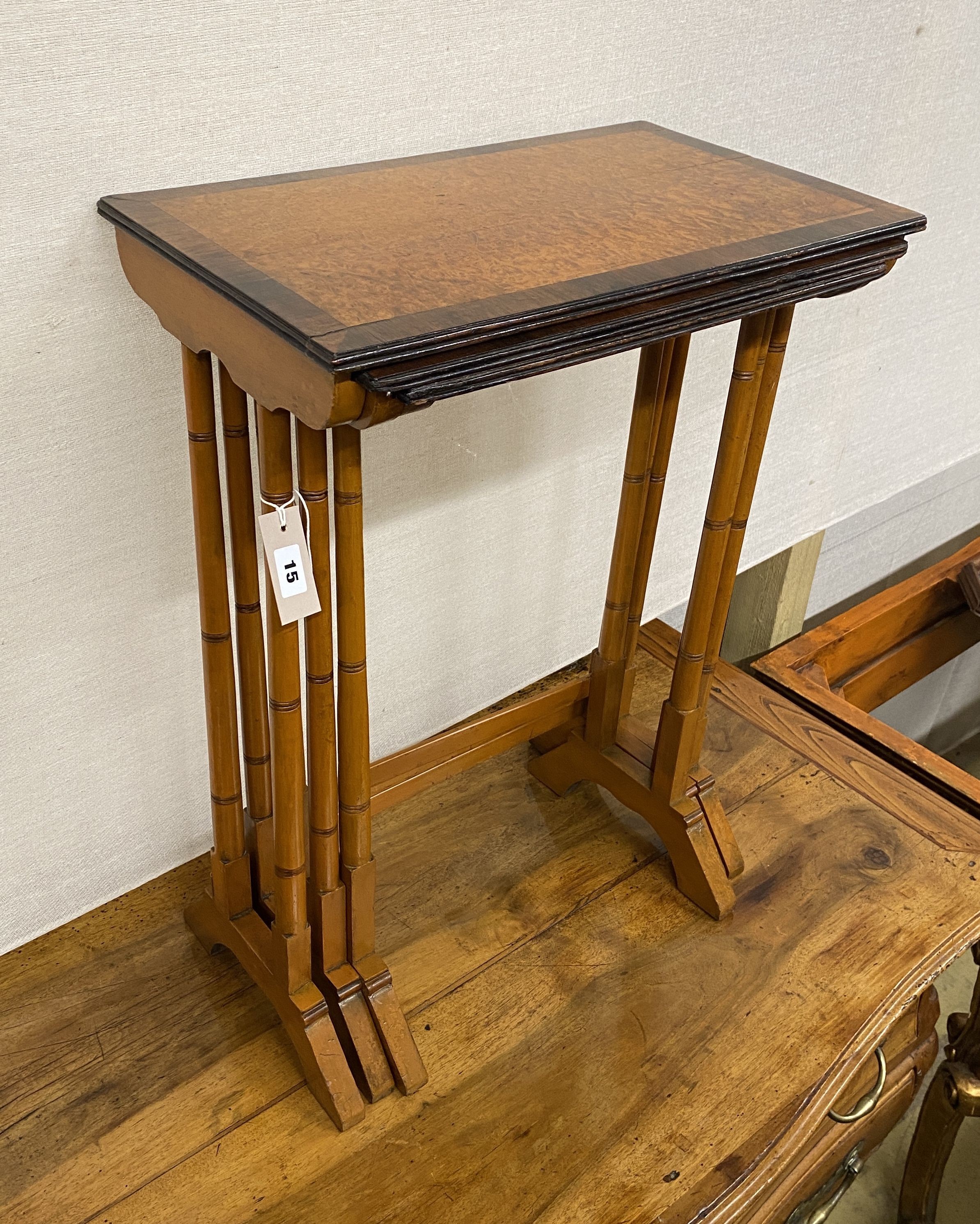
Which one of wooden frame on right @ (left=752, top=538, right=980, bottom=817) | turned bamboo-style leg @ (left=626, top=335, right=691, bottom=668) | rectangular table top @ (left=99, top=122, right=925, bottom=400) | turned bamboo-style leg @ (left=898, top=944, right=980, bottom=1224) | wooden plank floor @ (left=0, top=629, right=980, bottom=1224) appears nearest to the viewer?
rectangular table top @ (left=99, top=122, right=925, bottom=400)

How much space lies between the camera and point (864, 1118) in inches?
53.4

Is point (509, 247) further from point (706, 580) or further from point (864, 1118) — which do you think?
point (864, 1118)

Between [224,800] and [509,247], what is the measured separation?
53 centimetres

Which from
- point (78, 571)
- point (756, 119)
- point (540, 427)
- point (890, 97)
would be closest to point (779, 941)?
point (540, 427)

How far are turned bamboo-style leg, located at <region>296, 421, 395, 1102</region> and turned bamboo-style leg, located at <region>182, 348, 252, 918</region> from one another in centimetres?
8

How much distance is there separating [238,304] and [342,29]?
0.35 metres

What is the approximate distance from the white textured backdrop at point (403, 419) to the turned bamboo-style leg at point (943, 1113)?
636 millimetres

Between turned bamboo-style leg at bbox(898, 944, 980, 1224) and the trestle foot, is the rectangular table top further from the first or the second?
turned bamboo-style leg at bbox(898, 944, 980, 1224)

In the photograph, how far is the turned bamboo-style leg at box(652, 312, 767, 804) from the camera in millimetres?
972

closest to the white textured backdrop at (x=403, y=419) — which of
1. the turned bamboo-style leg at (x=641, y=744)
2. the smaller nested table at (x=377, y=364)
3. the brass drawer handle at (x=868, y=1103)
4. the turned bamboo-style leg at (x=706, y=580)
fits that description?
the smaller nested table at (x=377, y=364)

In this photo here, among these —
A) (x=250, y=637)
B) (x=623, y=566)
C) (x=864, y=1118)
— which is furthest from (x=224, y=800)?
(x=864, y=1118)

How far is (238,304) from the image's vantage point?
67 centimetres

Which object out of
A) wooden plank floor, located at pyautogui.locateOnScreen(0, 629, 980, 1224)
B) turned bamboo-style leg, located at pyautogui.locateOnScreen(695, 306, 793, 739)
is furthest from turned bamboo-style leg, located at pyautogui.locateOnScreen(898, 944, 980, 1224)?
turned bamboo-style leg, located at pyautogui.locateOnScreen(695, 306, 793, 739)

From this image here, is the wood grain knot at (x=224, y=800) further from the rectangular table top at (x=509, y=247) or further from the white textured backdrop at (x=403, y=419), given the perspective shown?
the rectangular table top at (x=509, y=247)
